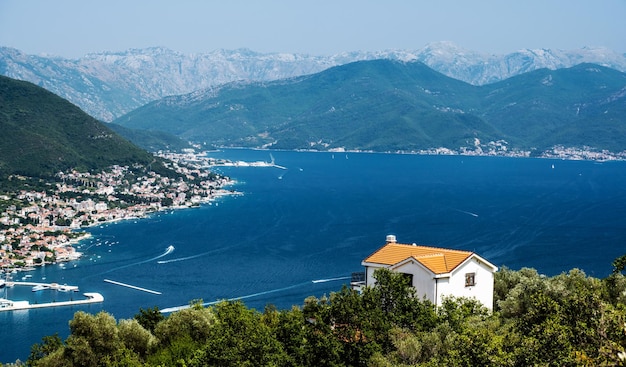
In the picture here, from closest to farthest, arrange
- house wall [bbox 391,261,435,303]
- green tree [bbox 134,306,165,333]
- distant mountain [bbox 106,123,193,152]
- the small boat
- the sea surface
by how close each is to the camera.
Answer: house wall [bbox 391,261,435,303]
green tree [bbox 134,306,165,333]
the sea surface
the small boat
distant mountain [bbox 106,123,193,152]

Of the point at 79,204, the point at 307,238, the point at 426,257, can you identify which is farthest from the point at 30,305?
the point at 79,204

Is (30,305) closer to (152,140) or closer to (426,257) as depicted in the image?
(426,257)

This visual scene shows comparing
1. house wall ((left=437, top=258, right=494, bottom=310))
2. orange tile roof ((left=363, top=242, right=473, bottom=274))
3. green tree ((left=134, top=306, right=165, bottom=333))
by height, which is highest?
orange tile roof ((left=363, top=242, right=473, bottom=274))

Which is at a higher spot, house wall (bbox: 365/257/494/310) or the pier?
house wall (bbox: 365/257/494/310)

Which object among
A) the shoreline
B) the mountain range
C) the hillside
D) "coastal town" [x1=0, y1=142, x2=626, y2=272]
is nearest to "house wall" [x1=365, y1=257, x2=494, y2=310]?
"coastal town" [x1=0, y1=142, x2=626, y2=272]

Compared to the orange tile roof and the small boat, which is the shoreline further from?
the orange tile roof

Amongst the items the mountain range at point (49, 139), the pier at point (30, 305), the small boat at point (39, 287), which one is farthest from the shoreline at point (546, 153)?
the pier at point (30, 305)

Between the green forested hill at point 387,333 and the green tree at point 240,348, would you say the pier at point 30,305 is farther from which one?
the green tree at point 240,348
